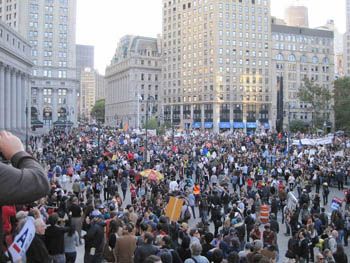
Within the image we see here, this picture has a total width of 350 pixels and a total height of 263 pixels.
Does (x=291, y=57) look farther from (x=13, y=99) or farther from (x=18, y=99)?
(x=13, y=99)

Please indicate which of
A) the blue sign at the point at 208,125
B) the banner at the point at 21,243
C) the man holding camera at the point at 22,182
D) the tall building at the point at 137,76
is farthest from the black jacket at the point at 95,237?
the tall building at the point at 137,76

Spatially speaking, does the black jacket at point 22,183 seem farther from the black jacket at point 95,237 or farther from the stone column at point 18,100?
the stone column at point 18,100

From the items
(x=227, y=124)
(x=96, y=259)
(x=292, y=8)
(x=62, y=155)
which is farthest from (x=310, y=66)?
(x=96, y=259)

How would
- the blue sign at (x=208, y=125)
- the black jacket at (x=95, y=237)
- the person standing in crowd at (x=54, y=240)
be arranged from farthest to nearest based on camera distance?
the blue sign at (x=208, y=125)
the black jacket at (x=95, y=237)
the person standing in crowd at (x=54, y=240)

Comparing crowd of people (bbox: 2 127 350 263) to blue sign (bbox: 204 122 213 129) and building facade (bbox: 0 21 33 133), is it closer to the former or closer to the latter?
building facade (bbox: 0 21 33 133)

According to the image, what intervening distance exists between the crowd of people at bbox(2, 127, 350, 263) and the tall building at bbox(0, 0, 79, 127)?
2965 inches

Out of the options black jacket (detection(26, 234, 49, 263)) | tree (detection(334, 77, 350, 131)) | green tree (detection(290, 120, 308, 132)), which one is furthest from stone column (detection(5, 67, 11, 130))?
black jacket (detection(26, 234, 49, 263))

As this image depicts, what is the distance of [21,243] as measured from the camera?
4395 millimetres

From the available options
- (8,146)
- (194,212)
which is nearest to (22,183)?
(8,146)

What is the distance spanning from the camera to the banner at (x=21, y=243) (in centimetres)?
405

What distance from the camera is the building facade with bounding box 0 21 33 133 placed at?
6369 centimetres

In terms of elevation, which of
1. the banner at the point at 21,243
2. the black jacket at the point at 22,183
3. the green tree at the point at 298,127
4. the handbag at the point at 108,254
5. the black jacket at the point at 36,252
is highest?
the green tree at the point at 298,127

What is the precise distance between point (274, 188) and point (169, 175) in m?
8.50

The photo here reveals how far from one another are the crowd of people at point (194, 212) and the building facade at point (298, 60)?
8243cm
